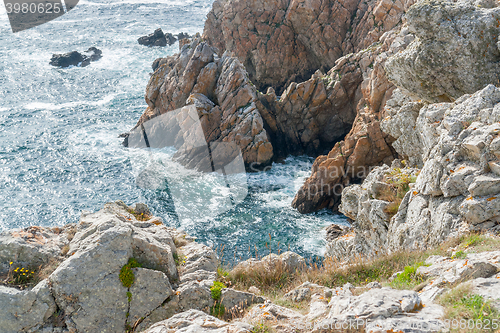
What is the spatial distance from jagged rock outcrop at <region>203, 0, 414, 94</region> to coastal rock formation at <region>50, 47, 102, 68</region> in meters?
32.6

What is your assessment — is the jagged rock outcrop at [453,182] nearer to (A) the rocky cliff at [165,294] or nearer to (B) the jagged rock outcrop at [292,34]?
(A) the rocky cliff at [165,294]

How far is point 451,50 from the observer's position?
15.4 meters

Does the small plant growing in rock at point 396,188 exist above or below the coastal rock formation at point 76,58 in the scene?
below

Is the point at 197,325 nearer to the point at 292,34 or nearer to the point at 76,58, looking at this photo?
the point at 292,34

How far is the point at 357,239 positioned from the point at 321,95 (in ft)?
78.8

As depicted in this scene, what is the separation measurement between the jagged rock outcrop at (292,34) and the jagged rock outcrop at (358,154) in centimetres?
1581

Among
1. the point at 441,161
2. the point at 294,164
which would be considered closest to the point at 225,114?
the point at 294,164

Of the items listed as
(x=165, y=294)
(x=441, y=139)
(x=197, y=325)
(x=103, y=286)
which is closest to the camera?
(x=197, y=325)

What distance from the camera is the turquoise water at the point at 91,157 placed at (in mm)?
30047

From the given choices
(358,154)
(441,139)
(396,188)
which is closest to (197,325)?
(441,139)

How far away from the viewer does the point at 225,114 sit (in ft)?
129

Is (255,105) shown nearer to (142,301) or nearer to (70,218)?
(70,218)

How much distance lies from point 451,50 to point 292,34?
40.2 metres

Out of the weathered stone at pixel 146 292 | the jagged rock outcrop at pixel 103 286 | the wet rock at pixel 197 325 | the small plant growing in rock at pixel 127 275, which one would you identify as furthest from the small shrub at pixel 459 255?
the small plant growing in rock at pixel 127 275
